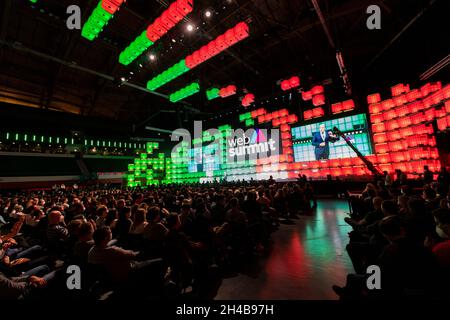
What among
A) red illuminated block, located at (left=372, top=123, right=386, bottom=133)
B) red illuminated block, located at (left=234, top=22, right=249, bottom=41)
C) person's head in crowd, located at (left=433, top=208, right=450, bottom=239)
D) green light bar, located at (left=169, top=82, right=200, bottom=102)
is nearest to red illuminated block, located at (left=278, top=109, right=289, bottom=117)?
red illuminated block, located at (left=372, top=123, right=386, bottom=133)

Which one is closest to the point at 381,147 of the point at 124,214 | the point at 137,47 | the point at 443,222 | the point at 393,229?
the point at 443,222

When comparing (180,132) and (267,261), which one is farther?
(180,132)

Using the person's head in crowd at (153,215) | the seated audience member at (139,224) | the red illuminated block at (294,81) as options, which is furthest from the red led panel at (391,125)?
the seated audience member at (139,224)

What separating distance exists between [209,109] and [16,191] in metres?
19.1

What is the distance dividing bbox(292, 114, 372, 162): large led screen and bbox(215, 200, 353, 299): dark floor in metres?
9.11

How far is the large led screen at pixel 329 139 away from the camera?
1187 cm

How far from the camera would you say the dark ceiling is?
7.99 meters

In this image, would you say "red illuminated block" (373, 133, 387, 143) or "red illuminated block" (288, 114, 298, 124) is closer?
"red illuminated block" (373, 133, 387, 143)

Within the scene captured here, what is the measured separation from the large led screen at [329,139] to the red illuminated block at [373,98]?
3.17 ft

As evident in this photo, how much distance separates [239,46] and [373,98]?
8386mm

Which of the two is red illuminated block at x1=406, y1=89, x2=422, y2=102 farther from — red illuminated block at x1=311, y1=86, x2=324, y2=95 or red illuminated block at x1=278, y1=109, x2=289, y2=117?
red illuminated block at x1=278, y1=109, x2=289, y2=117

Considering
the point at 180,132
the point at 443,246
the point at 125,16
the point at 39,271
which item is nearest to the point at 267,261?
the point at 443,246

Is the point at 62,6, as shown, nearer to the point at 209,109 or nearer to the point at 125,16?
the point at 125,16

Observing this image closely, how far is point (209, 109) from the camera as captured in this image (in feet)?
69.7
